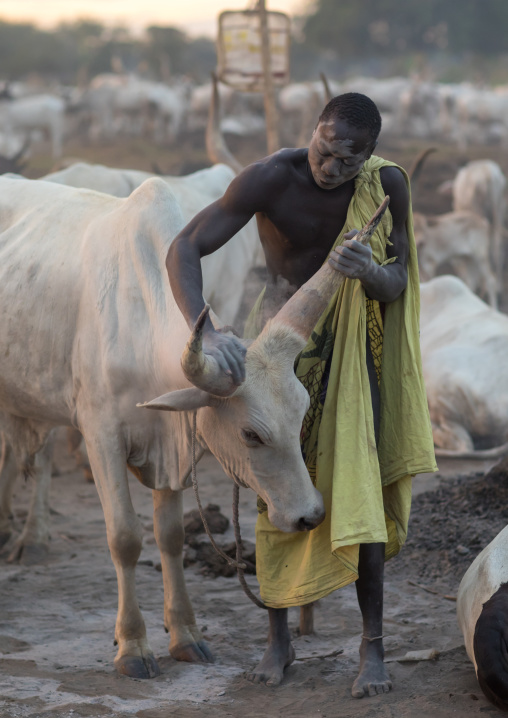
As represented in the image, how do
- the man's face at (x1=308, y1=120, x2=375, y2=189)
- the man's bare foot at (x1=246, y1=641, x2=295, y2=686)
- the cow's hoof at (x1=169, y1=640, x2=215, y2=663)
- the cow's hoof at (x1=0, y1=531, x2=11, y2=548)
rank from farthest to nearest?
the cow's hoof at (x1=0, y1=531, x2=11, y2=548), the cow's hoof at (x1=169, y1=640, x2=215, y2=663), the man's bare foot at (x1=246, y1=641, x2=295, y2=686), the man's face at (x1=308, y1=120, x2=375, y2=189)

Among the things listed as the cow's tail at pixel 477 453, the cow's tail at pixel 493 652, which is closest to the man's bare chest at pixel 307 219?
the cow's tail at pixel 493 652

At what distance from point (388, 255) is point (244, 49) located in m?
6.07

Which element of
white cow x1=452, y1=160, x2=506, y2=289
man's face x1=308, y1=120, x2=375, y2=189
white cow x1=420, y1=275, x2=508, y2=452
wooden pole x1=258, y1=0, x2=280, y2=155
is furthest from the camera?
white cow x1=452, y1=160, x2=506, y2=289

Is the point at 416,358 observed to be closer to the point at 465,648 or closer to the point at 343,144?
the point at 343,144

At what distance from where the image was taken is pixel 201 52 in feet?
179

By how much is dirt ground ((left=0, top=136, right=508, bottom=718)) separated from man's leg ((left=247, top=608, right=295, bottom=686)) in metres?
0.04

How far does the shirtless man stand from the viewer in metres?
2.77

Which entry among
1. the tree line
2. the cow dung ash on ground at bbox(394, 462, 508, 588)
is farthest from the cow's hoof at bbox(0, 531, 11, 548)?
the tree line

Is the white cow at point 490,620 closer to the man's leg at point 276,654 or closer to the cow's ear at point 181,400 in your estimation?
the man's leg at point 276,654

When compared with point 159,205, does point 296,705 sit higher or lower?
lower

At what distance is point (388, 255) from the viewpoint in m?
3.05

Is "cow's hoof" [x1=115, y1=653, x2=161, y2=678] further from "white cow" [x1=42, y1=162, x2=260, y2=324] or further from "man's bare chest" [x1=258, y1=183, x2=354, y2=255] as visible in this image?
"white cow" [x1=42, y1=162, x2=260, y2=324]

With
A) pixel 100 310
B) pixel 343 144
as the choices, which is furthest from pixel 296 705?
pixel 343 144

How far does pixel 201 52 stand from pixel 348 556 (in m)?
54.6
